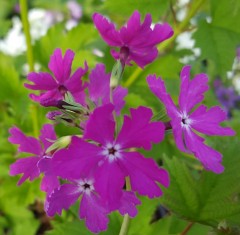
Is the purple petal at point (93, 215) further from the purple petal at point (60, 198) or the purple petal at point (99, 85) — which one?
the purple petal at point (99, 85)

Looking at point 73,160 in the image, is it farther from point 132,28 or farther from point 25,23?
point 25,23

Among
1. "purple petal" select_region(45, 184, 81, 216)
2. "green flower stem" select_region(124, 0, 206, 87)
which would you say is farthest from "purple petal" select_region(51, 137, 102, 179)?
"green flower stem" select_region(124, 0, 206, 87)

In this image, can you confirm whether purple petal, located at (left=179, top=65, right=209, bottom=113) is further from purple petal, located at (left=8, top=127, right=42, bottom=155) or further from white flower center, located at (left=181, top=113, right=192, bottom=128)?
purple petal, located at (left=8, top=127, right=42, bottom=155)

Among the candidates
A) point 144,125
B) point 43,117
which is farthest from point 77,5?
point 144,125

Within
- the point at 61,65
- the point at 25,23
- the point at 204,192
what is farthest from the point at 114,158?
the point at 25,23

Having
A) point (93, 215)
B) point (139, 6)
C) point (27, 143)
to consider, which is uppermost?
point (139, 6)

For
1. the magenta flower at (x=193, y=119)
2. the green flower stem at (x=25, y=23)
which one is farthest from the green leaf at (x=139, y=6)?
the magenta flower at (x=193, y=119)
